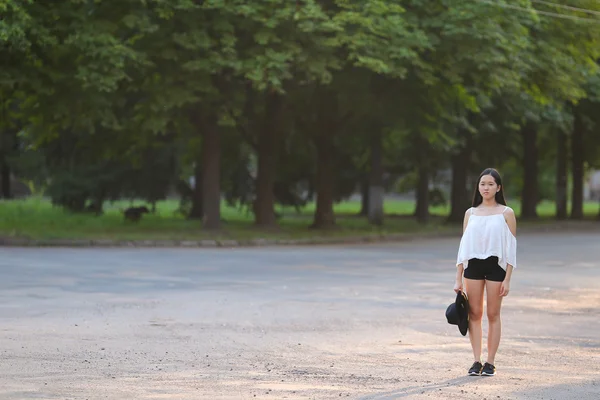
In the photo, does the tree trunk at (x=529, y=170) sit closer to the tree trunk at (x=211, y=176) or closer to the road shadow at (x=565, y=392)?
the tree trunk at (x=211, y=176)

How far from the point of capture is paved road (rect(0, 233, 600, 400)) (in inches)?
359

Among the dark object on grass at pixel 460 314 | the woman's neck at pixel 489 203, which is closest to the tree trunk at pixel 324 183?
the woman's neck at pixel 489 203

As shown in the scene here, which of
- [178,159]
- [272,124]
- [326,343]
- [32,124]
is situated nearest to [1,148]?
[178,159]

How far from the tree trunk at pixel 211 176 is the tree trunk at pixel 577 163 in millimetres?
23353

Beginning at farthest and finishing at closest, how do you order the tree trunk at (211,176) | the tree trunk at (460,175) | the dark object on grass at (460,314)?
1. the tree trunk at (460,175)
2. the tree trunk at (211,176)
3. the dark object on grass at (460,314)

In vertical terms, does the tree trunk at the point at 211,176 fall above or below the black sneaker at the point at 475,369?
above

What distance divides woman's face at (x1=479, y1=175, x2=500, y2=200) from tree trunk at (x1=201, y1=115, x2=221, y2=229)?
84.4ft

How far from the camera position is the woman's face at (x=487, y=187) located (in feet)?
32.1

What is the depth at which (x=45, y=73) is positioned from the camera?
33.2 metres

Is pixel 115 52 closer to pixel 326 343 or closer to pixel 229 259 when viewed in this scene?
pixel 229 259

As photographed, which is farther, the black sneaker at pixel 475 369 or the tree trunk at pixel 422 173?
the tree trunk at pixel 422 173

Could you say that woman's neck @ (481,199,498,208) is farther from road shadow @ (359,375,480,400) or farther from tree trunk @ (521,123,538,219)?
tree trunk @ (521,123,538,219)

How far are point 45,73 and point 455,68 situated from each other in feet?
37.4

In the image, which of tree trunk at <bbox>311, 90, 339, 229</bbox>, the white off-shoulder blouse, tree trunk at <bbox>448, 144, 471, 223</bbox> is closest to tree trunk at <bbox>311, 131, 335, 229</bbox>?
tree trunk at <bbox>311, 90, 339, 229</bbox>
